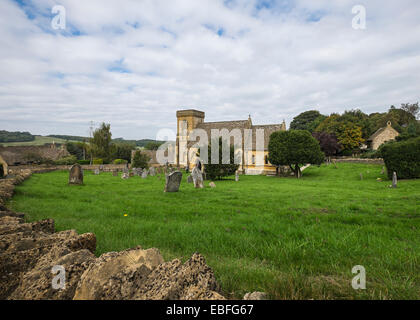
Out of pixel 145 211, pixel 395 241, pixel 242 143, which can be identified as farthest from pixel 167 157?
pixel 395 241

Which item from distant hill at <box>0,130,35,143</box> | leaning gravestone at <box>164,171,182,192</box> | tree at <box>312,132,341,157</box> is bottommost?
leaning gravestone at <box>164,171,182,192</box>

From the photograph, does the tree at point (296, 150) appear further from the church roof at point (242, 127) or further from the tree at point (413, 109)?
the tree at point (413, 109)

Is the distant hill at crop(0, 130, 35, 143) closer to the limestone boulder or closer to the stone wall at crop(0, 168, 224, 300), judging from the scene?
the stone wall at crop(0, 168, 224, 300)

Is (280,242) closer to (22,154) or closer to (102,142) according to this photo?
(102,142)

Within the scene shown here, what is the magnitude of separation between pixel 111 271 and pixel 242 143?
4117 cm

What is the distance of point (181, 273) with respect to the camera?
7.10 ft

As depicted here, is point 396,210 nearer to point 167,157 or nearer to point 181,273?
point 181,273

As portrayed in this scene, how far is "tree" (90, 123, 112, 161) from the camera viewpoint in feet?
166

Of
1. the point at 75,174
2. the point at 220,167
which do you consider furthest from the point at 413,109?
the point at 75,174

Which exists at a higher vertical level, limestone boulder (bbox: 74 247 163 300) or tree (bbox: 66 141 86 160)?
tree (bbox: 66 141 86 160)

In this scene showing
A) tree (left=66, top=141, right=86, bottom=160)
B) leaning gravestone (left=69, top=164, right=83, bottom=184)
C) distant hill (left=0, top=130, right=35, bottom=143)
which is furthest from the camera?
tree (left=66, top=141, right=86, bottom=160)

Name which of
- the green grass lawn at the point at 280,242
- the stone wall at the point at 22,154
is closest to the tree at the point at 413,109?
the green grass lawn at the point at 280,242

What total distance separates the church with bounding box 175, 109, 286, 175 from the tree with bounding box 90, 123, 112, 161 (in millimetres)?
15616

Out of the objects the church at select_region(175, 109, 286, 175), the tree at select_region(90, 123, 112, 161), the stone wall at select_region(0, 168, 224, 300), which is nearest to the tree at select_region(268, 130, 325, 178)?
the church at select_region(175, 109, 286, 175)
